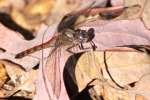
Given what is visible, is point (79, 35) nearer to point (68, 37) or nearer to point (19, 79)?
point (68, 37)

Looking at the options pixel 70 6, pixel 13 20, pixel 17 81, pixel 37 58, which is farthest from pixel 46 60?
pixel 13 20

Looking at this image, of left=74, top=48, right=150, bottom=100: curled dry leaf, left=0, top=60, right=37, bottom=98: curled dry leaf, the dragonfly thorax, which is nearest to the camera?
left=74, top=48, right=150, bottom=100: curled dry leaf

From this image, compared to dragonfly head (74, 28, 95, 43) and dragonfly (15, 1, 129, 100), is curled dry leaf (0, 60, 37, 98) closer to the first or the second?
dragonfly (15, 1, 129, 100)

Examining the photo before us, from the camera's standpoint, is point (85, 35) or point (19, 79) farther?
point (19, 79)

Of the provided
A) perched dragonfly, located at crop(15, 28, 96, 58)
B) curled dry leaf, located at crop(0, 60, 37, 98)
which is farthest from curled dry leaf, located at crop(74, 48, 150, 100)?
curled dry leaf, located at crop(0, 60, 37, 98)

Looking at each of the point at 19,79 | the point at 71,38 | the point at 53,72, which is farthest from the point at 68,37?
the point at 19,79

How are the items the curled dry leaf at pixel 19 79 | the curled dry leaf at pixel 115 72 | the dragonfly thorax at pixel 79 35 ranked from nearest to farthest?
the curled dry leaf at pixel 115 72, the dragonfly thorax at pixel 79 35, the curled dry leaf at pixel 19 79

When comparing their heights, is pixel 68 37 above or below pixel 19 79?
above

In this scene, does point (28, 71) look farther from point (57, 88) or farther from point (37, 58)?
point (57, 88)

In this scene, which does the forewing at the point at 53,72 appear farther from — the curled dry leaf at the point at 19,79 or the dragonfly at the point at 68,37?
the curled dry leaf at the point at 19,79

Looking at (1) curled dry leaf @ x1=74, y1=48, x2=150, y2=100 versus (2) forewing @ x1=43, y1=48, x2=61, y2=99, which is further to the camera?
(2) forewing @ x1=43, y1=48, x2=61, y2=99

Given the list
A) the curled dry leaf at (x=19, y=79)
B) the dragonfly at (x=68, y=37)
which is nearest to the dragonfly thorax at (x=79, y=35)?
the dragonfly at (x=68, y=37)
